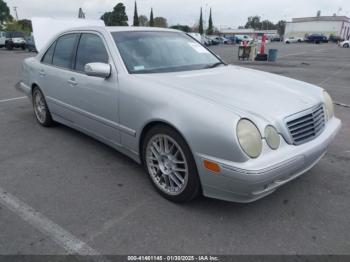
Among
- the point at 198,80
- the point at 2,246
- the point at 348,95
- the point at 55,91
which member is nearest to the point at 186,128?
the point at 198,80

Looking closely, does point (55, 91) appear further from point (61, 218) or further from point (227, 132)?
point (227, 132)

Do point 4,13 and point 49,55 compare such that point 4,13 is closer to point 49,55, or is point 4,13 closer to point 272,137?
point 49,55

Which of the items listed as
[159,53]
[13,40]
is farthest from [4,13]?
[159,53]

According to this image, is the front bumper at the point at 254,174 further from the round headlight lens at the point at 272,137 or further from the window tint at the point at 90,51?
the window tint at the point at 90,51

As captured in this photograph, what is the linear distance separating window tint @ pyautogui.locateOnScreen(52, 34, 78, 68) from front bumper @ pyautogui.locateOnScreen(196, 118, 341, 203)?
2.60m

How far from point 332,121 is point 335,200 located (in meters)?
0.85

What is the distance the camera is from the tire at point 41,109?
193 inches

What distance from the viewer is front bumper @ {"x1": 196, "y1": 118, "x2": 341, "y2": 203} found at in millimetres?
2320

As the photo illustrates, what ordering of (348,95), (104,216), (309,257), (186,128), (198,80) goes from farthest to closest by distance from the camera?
1. (348,95)
2. (198,80)
3. (104,216)
4. (186,128)
5. (309,257)

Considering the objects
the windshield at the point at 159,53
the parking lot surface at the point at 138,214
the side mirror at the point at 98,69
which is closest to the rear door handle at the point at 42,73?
the parking lot surface at the point at 138,214

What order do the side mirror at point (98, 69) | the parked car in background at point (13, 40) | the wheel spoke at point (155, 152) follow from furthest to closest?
the parked car in background at point (13, 40) → the side mirror at point (98, 69) → the wheel spoke at point (155, 152)

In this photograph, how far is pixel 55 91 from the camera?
442 centimetres

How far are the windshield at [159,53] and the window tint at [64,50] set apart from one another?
87 centimetres

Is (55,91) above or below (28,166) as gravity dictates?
above
